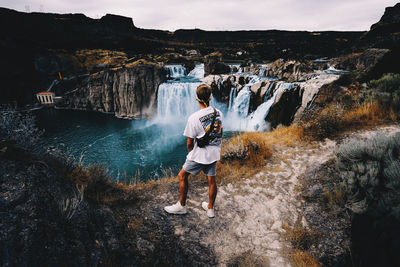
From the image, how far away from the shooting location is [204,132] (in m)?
2.66

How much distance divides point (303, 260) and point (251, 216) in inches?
40.9

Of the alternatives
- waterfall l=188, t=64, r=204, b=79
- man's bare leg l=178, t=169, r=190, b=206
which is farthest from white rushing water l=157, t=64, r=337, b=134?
man's bare leg l=178, t=169, r=190, b=206

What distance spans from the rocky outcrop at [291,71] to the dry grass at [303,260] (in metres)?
19.9

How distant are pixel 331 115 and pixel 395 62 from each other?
7.06 m

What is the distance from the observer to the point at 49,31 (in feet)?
208

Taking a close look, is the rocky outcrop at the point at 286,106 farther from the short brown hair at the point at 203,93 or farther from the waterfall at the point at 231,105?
the short brown hair at the point at 203,93

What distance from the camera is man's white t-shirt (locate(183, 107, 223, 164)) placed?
2635 millimetres

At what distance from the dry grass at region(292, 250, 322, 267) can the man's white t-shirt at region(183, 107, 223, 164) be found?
1.73 meters

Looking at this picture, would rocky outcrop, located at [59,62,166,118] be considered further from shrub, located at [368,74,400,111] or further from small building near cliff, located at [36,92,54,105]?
shrub, located at [368,74,400,111]

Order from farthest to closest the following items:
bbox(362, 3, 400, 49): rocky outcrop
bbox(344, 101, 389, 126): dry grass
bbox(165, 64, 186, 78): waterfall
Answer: bbox(362, 3, 400, 49): rocky outcrop < bbox(165, 64, 186, 78): waterfall < bbox(344, 101, 389, 126): dry grass

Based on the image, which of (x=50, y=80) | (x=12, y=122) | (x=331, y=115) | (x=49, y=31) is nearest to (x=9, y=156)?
(x=12, y=122)

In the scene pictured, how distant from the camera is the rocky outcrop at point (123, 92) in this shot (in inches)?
1155

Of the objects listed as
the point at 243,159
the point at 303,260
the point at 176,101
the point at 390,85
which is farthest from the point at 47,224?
the point at 176,101

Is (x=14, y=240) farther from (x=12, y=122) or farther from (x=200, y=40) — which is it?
(x=200, y=40)
